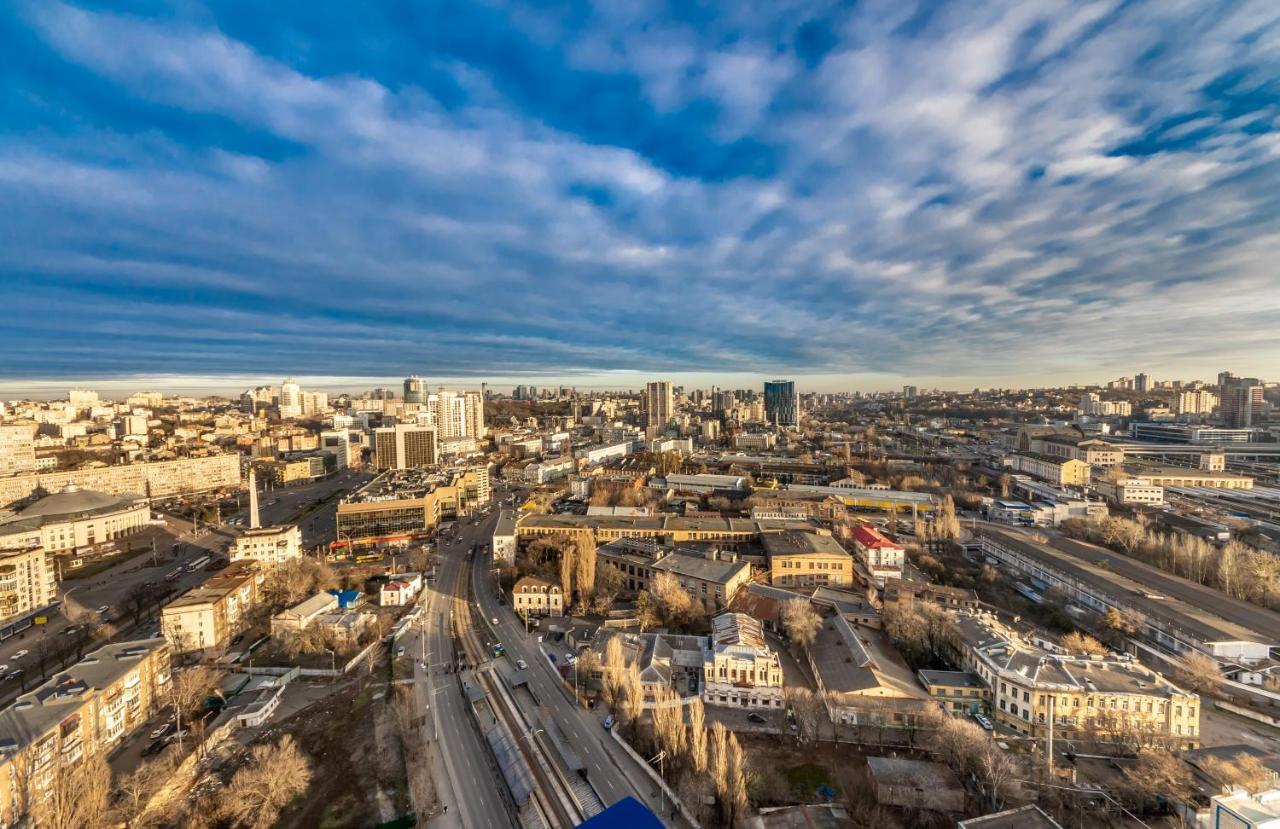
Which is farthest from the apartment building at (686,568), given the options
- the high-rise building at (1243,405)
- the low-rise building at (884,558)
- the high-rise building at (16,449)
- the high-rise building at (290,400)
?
the high-rise building at (290,400)

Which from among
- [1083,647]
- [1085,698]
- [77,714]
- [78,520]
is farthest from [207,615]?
[1083,647]

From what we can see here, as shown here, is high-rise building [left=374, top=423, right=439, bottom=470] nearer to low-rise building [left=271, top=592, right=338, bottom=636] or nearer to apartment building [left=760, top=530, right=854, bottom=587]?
low-rise building [left=271, top=592, right=338, bottom=636]

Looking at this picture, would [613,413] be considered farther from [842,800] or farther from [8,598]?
[842,800]

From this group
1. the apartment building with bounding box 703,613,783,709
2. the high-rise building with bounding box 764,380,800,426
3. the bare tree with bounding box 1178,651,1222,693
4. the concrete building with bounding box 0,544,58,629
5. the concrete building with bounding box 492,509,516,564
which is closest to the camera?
the apartment building with bounding box 703,613,783,709

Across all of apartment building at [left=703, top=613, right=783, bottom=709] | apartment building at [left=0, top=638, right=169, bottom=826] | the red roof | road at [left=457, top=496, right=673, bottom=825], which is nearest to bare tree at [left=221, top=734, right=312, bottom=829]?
apartment building at [left=0, top=638, right=169, bottom=826]

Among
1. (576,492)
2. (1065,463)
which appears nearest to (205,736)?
(576,492)

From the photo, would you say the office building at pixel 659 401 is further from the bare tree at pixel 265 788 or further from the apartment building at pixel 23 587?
the bare tree at pixel 265 788
